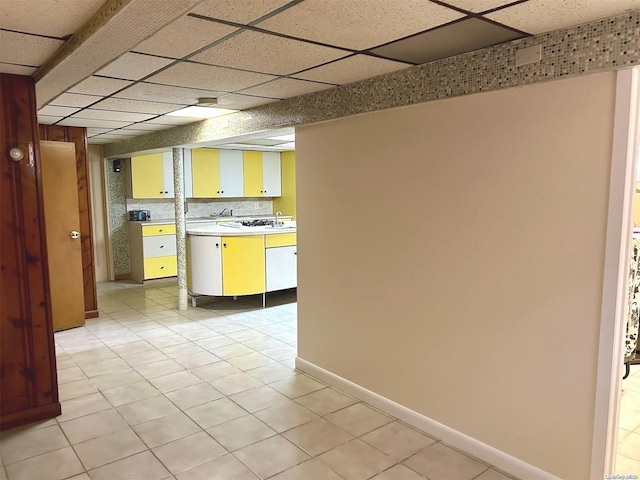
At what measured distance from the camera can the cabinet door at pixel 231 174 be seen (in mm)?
7306

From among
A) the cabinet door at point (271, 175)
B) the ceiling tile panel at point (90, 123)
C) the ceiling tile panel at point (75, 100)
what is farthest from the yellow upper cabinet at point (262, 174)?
the ceiling tile panel at point (75, 100)

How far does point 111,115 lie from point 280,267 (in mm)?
2486

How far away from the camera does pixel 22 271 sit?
2.81 m

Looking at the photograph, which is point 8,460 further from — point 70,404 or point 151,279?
point 151,279

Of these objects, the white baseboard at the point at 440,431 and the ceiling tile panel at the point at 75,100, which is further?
the ceiling tile panel at the point at 75,100

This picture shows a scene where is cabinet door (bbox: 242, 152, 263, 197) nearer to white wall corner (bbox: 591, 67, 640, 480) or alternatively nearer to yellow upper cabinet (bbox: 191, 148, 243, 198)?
yellow upper cabinet (bbox: 191, 148, 243, 198)

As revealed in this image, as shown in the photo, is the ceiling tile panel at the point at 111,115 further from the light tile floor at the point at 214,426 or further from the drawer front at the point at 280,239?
the light tile floor at the point at 214,426

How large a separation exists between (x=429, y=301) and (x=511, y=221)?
66 cm

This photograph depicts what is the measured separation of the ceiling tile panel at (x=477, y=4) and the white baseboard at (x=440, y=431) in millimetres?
2021

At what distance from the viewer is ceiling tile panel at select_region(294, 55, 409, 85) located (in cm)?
243

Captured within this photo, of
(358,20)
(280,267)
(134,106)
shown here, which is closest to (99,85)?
(134,106)

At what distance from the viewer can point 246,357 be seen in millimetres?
3938

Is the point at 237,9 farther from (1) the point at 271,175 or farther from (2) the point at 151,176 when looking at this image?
Result: (1) the point at 271,175

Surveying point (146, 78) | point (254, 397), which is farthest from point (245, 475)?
point (146, 78)
